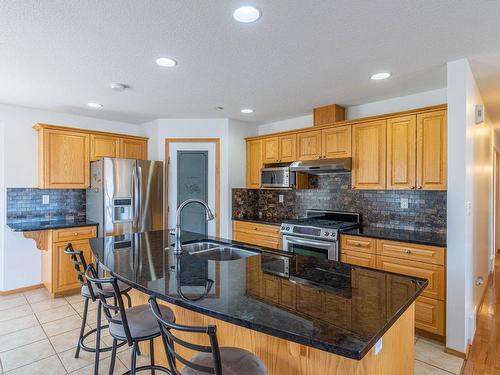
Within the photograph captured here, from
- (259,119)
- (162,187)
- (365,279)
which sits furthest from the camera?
(259,119)

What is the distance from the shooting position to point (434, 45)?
2195 mm

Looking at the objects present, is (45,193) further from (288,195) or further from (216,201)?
(288,195)

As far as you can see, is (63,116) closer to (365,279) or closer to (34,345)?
(34,345)

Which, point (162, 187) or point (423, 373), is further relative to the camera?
point (162, 187)

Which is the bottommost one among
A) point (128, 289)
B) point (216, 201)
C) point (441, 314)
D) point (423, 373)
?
point (423, 373)

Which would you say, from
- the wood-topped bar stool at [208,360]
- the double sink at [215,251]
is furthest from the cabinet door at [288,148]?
the wood-topped bar stool at [208,360]

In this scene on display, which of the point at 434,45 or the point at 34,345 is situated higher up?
the point at 434,45

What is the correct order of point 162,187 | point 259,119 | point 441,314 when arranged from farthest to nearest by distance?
point 259,119, point 162,187, point 441,314

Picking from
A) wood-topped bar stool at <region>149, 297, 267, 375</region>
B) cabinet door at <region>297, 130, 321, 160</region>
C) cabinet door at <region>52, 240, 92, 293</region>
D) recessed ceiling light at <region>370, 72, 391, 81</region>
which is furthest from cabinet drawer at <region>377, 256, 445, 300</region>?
cabinet door at <region>52, 240, 92, 293</region>

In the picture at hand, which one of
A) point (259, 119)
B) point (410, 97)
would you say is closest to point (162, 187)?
point (259, 119)

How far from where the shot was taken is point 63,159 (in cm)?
392

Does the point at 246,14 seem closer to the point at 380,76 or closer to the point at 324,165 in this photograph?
the point at 380,76

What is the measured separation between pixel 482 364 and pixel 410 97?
2.63 meters

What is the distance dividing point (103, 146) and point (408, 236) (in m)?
4.03
